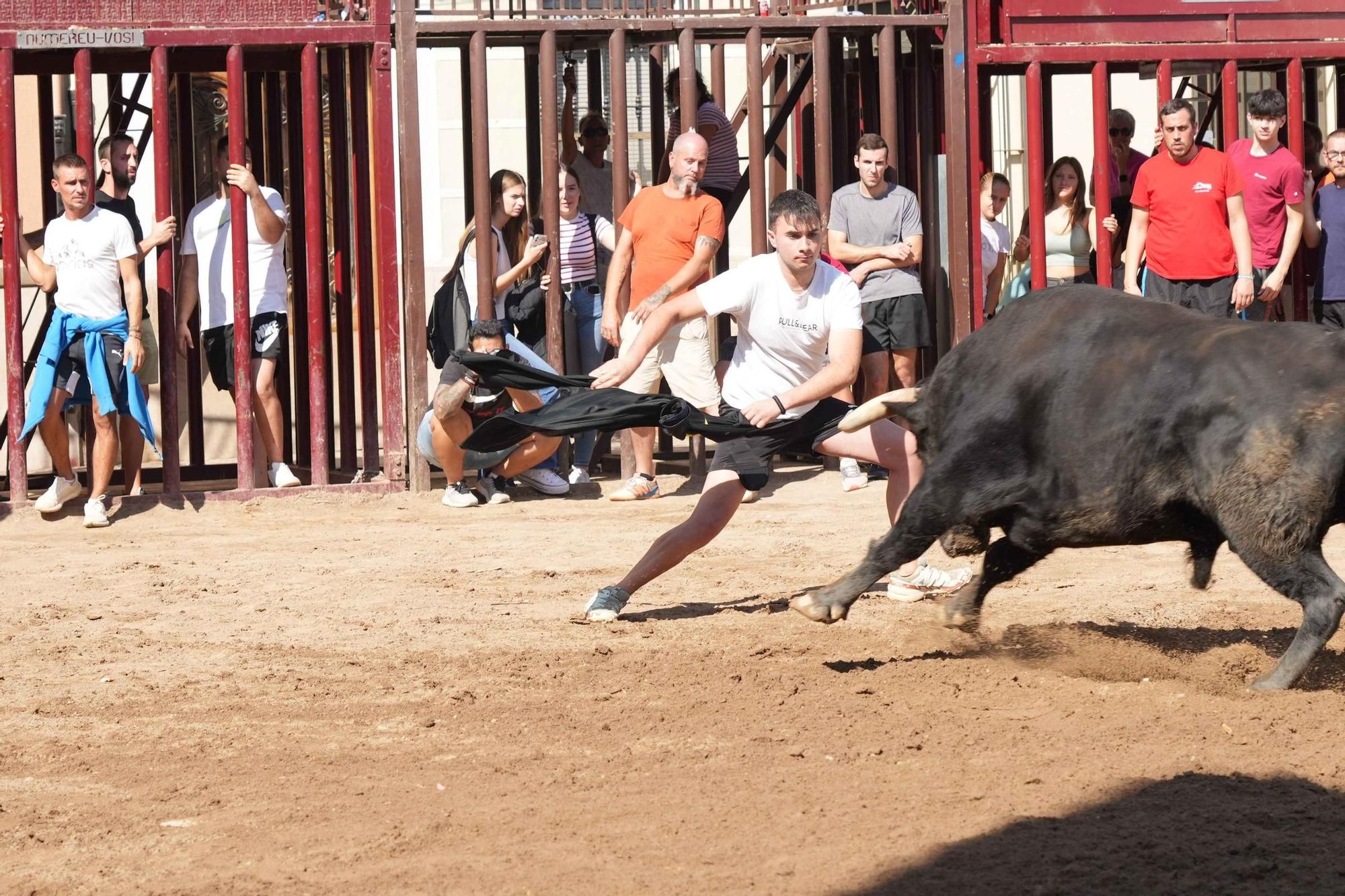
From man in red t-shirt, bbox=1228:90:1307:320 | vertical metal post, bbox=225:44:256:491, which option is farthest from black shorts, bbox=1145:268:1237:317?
vertical metal post, bbox=225:44:256:491

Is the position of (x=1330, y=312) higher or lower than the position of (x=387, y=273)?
lower

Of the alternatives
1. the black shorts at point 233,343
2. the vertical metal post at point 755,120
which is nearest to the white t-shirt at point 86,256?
the black shorts at point 233,343

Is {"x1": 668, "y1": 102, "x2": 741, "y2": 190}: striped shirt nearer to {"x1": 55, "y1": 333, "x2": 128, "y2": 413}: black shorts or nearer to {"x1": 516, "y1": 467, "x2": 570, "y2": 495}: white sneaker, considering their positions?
{"x1": 516, "y1": 467, "x2": 570, "y2": 495}: white sneaker

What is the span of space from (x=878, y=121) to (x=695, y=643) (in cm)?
599

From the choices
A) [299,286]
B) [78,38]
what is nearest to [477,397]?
[299,286]

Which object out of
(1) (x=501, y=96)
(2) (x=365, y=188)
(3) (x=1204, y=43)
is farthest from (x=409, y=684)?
(1) (x=501, y=96)

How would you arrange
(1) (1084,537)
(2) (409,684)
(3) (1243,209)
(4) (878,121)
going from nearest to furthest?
1. (1) (1084,537)
2. (2) (409,684)
3. (3) (1243,209)
4. (4) (878,121)

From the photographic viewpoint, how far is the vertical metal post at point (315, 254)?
10.1 m

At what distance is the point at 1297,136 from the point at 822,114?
120 inches

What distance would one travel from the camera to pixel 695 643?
6.49 m

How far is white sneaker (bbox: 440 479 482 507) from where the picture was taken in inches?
394

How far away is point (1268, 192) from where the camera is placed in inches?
415

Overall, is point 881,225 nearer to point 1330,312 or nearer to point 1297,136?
point 1330,312

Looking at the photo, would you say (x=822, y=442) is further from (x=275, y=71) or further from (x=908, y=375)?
(x=275, y=71)
